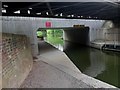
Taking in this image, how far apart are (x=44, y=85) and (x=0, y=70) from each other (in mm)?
2292

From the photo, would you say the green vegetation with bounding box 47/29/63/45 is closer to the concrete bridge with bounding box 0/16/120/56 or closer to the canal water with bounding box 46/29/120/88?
the concrete bridge with bounding box 0/16/120/56

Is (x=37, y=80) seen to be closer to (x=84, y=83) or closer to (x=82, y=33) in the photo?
(x=84, y=83)

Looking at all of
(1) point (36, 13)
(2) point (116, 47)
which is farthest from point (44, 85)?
(2) point (116, 47)

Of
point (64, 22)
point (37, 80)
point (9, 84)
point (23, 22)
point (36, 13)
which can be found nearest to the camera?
point (9, 84)

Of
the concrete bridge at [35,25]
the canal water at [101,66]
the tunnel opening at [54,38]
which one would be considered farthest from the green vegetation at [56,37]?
the canal water at [101,66]

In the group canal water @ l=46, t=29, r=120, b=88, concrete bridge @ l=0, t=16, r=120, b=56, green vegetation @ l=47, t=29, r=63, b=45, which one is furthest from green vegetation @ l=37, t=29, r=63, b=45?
canal water @ l=46, t=29, r=120, b=88

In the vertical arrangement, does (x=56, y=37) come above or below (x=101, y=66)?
above

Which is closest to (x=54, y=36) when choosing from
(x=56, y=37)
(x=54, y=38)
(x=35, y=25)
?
(x=56, y=37)

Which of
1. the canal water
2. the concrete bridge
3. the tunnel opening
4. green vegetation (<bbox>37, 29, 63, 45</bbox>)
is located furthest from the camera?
green vegetation (<bbox>37, 29, 63, 45</bbox>)

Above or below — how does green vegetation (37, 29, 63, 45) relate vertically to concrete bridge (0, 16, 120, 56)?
below

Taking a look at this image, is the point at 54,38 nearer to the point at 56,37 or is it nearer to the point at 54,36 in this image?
the point at 56,37

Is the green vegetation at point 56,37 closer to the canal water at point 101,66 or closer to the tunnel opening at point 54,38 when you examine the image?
the tunnel opening at point 54,38

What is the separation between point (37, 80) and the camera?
6.89 m

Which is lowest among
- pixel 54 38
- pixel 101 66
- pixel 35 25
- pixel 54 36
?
pixel 101 66
